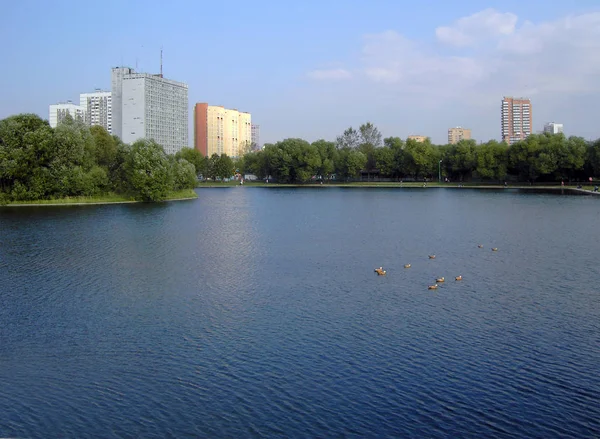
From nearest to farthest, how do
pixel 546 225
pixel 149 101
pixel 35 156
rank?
pixel 546 225 → pixel 35 156 → pixel 149 101

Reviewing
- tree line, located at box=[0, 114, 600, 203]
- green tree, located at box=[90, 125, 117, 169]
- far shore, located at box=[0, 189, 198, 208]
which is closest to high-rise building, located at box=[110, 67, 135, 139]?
tree line, located at box=[0, 114, 600, 203]

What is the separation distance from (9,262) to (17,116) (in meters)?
39.9

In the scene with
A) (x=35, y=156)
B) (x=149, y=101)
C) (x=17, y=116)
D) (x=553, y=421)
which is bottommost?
(x=553, y=421)

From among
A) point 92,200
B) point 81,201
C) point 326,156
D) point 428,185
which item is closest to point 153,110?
point 326,156

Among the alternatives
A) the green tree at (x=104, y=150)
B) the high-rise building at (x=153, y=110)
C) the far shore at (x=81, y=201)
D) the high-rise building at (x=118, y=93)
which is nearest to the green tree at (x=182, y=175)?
the far shore at (x=81, y=201)

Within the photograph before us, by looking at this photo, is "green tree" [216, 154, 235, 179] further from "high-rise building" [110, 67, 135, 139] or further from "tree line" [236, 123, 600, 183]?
"high-rise building" [110, 67, 135, 139]

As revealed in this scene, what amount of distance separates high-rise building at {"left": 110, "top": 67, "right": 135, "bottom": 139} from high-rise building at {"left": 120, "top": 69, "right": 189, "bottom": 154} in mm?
2178

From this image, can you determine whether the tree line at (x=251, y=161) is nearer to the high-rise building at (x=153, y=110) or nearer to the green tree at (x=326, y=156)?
the green tree at (x=326, y=156)

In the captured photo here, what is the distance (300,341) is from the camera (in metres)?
15.2

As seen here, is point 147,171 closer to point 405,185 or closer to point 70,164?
point 70,164

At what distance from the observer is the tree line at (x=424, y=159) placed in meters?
93.7

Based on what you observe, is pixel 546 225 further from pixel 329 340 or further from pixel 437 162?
pixel 437 162

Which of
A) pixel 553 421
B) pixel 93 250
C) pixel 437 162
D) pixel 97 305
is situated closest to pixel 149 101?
pixel 437 162

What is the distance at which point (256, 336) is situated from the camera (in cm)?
1564
